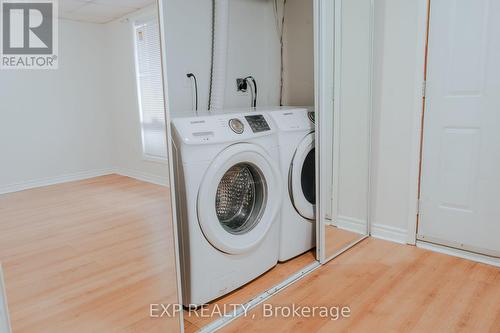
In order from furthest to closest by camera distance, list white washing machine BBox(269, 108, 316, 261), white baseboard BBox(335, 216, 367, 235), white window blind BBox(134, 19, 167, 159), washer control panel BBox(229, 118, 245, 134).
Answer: white baseboard BBox(335, 216, 367, 235)
white washing machine BBox(269, 108, 316, 261)
washer control panel BBox(229, 118, 245, 134)
white window blind BBox(134, 19, 167, 159)

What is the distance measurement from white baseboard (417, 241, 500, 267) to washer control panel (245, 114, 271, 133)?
4.79ft

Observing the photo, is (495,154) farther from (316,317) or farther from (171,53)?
(171,53)

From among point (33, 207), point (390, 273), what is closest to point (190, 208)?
point (33, 207)

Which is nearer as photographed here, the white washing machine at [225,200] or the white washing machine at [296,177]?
the white washing machine at [225,200]

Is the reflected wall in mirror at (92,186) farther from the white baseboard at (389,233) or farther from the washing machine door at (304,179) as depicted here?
the white baseboard at (389,233)

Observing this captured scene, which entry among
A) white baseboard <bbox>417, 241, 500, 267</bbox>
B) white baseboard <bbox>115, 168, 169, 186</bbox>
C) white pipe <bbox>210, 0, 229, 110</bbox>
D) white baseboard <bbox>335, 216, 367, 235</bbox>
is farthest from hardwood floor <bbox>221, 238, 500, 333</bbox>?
white pipe <bbox>210, 0, 229, 110</bbox>

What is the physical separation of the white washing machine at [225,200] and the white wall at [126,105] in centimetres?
22

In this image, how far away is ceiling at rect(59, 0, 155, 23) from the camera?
4.38 feet

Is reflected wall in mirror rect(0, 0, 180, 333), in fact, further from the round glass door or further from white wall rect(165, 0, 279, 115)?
white wall rect(165, 0, 279, 115)

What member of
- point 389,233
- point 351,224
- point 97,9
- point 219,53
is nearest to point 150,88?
point 97,9

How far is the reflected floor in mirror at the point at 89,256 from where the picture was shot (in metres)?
1.35

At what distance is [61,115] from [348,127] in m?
1.81

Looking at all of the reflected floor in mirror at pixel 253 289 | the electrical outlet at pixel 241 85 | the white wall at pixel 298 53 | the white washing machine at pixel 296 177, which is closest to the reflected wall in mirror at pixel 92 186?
the reflected floor in mirror at pixel 253 289

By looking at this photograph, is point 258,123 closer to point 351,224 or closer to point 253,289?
point 253,289
